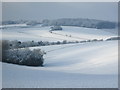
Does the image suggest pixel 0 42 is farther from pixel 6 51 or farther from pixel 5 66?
pixel 5 66

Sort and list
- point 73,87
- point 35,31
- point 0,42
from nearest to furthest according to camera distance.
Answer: point 73,87
point 0,42
point 35,31

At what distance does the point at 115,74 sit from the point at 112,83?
7.83 ft

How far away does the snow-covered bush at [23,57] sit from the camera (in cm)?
1663

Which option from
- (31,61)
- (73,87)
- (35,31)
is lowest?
(35,31)

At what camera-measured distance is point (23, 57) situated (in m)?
16.8

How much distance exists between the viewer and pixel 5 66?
13000 millimetres

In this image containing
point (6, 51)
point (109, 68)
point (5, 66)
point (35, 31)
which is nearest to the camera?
point (5, 66)

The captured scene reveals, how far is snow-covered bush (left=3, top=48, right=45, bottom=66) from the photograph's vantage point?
1663 centimetres

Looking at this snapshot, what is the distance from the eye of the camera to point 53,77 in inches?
472

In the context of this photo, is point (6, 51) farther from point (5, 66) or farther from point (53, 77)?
point (53, 77)

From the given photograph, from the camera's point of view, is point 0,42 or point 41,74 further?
point 0,42

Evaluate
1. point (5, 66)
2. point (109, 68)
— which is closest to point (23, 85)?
point (5, 66)

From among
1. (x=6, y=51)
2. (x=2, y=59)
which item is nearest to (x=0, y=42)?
(x=6, y=51)

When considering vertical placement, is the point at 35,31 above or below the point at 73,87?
below
